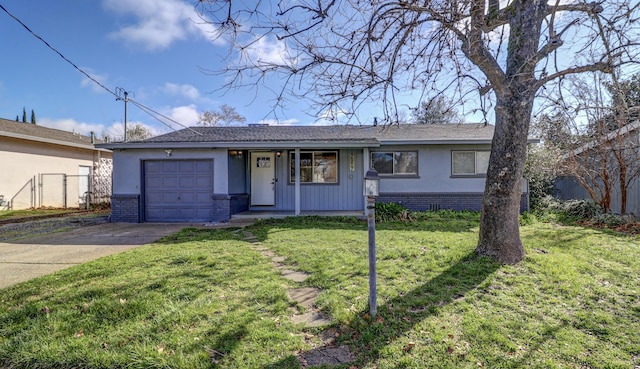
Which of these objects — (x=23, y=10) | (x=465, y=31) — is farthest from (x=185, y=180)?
(x=465, y=31)

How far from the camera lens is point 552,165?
31.6 ft

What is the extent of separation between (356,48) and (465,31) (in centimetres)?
150

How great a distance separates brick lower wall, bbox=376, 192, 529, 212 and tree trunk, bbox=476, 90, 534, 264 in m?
6.06

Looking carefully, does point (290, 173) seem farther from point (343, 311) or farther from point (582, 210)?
point (582, 210)

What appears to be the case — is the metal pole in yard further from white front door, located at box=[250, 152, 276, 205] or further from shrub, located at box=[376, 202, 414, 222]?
white front door, located at box=[250, 152, 276, 205]

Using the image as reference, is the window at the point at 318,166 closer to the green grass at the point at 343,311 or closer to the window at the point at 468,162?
the window at the point at 468,162

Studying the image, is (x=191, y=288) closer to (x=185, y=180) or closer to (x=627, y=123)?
(x=185, y=180)

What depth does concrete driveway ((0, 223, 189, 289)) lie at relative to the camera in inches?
171

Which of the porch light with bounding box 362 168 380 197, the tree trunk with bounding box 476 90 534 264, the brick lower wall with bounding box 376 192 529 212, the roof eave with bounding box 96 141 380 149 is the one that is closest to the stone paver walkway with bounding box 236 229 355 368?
the porch light with bounding box 362 168 380 197

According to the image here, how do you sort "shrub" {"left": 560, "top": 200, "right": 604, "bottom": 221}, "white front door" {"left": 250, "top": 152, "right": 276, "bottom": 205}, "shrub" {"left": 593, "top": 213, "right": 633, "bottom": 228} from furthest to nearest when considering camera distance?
"white front door" {"left": 250, "top": 152, "right": 276, "bottom": 205} < "shrub" {"left": 560, "top": 200, "right": 604, "bottom": 221} < "shrub" {"left": 593, "top": 213, "right": 633, "bottom": 228}

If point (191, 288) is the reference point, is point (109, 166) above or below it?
above

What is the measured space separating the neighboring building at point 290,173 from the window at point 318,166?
4 cm

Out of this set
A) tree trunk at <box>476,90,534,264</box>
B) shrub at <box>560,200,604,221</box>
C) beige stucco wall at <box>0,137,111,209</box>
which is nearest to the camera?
tree trunk at <box>476,90,534,264</box>

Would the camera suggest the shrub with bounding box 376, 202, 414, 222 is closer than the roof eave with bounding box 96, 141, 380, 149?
Yes
